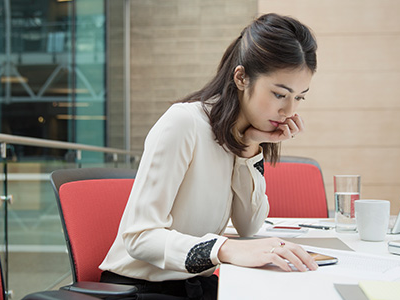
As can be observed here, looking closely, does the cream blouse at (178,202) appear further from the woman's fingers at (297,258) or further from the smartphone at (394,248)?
the smartphone at (394,248)

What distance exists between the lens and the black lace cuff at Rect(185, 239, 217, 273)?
3.78 feet

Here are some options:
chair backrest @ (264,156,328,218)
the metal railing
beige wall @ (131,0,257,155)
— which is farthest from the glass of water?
beige wall @ (131,0,257,155)

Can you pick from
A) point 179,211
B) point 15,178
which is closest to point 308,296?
point 179,211

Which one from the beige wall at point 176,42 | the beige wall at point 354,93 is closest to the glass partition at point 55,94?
the beige wall at point 176,42

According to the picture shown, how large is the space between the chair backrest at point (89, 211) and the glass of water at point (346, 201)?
2.26 ft

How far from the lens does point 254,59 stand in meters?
1.39

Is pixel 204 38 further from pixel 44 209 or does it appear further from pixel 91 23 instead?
pixel 44 209

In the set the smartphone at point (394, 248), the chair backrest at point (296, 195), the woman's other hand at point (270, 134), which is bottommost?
the chair backrest at point (296, 195)

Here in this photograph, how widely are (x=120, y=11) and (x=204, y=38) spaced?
41.7 inches

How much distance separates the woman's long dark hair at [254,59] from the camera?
1357mm

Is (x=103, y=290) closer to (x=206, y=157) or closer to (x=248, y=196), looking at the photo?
(x=206, y=157)

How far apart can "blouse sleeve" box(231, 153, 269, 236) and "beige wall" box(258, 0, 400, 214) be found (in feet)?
12.8

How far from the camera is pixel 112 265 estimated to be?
139 centimetres

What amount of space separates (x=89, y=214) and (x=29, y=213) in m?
2.12
